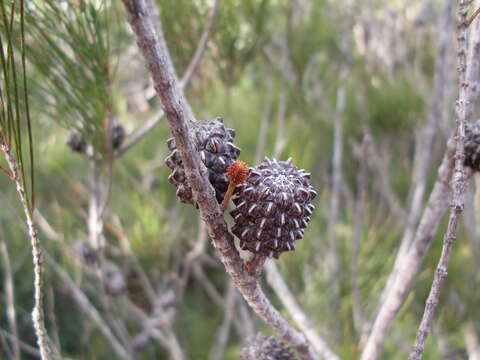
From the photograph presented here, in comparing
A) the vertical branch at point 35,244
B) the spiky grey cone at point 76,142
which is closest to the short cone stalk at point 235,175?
the vertical branch at point 35,244

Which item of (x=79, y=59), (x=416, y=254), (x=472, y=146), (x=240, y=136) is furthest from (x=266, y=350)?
(x=240, y=136)

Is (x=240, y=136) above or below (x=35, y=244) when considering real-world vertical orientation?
above

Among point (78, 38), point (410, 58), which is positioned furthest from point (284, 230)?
point (410, 58)

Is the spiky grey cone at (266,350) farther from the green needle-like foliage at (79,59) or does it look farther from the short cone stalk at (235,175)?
the green needle-like foliage at (79,59)

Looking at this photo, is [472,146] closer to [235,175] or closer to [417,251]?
[417,251]

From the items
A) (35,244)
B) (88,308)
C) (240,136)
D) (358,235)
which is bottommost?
(35,244)
